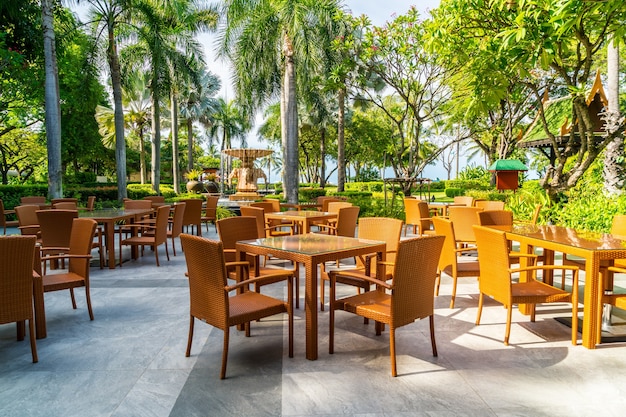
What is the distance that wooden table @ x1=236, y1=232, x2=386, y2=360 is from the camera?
317 cm

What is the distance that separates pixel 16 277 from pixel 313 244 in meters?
2.31

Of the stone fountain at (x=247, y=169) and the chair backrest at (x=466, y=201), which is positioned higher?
the stone fountain at (x=247, y=169)

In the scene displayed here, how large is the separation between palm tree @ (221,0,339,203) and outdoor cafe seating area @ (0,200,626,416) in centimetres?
954

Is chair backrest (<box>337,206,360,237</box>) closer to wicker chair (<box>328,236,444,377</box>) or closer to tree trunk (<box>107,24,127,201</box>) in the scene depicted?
wicker chair (<box>328,236,444,377</box>)

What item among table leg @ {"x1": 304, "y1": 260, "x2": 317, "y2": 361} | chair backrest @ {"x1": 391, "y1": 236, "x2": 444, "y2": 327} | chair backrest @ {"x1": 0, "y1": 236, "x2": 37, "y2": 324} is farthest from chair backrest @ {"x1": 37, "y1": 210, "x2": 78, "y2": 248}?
chair backrest @ {"x1": 391, "y1": 236, "x2": 444, "y2": 327}

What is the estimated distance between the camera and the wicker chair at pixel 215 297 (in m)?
2.84

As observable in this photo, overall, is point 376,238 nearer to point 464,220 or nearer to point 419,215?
point 464,220

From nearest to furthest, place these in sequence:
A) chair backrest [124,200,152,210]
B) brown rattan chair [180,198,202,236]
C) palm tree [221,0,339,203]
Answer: brown rattan chair [180,198,202,236] < chair backrest [124,200,152,210] < palm tree [221,0,339,203]

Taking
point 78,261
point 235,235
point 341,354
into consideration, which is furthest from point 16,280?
point 341,354

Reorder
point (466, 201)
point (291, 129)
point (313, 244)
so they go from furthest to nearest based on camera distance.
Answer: point (291, 129), point (466, 201), point (313, 244)

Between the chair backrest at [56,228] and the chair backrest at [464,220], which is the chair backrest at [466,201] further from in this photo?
the chair backrest at [56,228]

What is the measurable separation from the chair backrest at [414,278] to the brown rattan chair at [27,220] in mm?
6154

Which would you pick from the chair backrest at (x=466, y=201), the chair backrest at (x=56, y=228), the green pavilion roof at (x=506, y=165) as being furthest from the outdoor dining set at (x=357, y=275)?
the green pavilion roof at (x=506, y=165)

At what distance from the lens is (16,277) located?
3064mm
